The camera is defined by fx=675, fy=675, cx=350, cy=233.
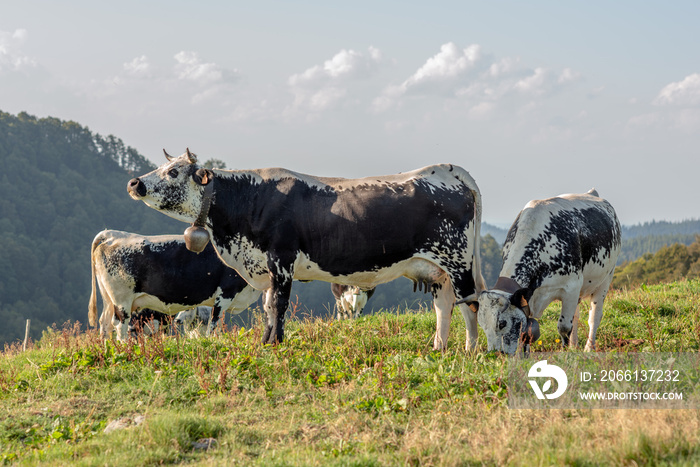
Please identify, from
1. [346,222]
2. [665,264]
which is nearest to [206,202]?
[346,222]

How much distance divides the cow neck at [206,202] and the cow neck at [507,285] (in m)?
3.98

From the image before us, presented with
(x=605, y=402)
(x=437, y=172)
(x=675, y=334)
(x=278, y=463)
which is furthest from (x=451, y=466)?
(x=675, y=334)

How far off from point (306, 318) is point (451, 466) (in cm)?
614

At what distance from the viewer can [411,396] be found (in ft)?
21.6

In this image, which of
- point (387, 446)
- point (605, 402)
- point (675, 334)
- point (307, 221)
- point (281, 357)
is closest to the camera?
point (387, 446)

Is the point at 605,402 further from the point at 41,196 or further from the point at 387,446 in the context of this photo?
the point at 41,196

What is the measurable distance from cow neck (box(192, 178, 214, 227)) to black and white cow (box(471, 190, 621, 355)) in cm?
379

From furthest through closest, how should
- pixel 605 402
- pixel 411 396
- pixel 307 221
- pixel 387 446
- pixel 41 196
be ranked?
1. pixel 41 196
2. pixel 307 221
3. pixel 411 396
4. pixel 605 402
5. pixel 387 446

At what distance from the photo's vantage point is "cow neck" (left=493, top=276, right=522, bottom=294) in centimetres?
858

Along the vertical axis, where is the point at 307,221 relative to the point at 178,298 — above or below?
above

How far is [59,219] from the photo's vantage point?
8700 cm

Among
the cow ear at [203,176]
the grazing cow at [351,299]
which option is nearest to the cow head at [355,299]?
the grazing cow at [351,299]

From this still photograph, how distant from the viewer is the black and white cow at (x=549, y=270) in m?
8.16

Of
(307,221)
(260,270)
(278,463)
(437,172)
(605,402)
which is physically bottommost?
(278,463)
